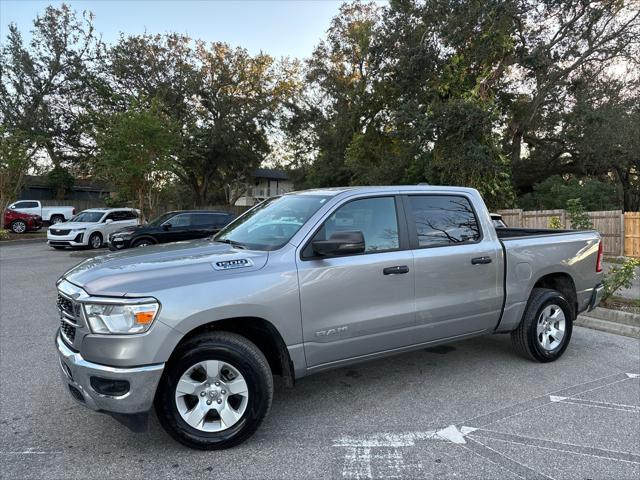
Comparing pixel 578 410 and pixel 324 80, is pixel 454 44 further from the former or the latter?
pixel 578 410

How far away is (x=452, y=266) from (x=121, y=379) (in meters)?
2.89

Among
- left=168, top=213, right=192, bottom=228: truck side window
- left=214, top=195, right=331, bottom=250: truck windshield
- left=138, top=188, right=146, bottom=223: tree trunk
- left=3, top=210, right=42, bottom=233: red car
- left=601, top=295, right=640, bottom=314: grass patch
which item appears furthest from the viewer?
left=3, top=210, right=42, bottom=233: red car

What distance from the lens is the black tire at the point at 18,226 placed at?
1019 inches

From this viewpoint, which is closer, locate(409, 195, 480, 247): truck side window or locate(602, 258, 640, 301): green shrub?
locate(409, 195, 480, 247): truck side window

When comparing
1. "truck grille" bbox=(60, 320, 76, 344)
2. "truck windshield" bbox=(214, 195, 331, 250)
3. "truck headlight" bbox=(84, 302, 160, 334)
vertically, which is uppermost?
"truck windshield" bbox=(214, 195, 331, 250)

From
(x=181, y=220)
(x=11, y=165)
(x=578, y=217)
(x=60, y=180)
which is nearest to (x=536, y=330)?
(x=578, y=217)

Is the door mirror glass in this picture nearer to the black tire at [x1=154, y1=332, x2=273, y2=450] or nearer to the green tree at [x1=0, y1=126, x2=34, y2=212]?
the black tire at [x1=154, y1=332, x2=273, y2=450]

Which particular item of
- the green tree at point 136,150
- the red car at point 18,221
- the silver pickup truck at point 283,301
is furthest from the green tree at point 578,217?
the red car at point 18,221

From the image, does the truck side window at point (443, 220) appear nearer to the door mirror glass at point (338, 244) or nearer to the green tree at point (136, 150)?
the door mirror glass at point (338, 244)

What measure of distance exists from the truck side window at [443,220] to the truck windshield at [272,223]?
948 millimetres

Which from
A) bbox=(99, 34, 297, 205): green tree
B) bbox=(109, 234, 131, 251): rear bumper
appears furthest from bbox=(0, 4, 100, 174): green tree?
bbox=(109, 234, 131, 251): rear bumper

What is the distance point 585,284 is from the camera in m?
5.43

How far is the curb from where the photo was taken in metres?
6.39

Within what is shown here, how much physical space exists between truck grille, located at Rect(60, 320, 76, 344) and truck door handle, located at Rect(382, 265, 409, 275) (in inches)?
92.5
